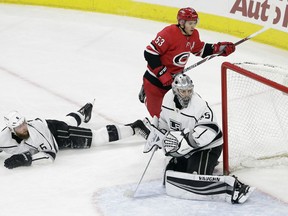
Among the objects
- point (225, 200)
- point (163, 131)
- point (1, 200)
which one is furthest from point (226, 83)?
point (1, 200)

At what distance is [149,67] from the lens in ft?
14.4

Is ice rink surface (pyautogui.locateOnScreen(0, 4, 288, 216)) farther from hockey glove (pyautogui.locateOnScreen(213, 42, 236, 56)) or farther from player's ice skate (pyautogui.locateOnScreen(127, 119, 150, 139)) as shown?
hockey glove (pyautogui.locateOnScreen(213, 42, 236, 56))

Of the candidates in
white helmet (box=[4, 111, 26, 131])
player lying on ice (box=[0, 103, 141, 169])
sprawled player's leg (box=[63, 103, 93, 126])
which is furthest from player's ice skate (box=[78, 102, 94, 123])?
white helmet (box=[4, 111, 26, 131])

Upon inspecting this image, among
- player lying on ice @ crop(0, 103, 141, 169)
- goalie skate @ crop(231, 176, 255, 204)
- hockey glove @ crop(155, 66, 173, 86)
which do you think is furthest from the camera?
hockey glove @ crop(155, 66, 173, 86)

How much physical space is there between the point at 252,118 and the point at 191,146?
66 cm

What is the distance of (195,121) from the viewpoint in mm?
3648

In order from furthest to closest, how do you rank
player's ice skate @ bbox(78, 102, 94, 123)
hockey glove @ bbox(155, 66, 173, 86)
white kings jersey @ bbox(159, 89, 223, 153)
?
1. player's ice skate @ bbox(78, 102, 94, 123)
2. hockey glove @ bbox(155, 66, 173, 86)
3. white kings jersey @ bbox(159, 89, 223, 153)

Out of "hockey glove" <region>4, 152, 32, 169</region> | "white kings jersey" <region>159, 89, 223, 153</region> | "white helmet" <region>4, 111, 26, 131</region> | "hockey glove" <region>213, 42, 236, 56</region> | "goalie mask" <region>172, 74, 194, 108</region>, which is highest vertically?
"hockey glove" <region>213, 42, 236, 56</region>

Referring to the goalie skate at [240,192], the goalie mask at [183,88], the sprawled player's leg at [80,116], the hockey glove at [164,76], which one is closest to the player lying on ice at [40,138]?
the sprawled player's leg at [80,116]

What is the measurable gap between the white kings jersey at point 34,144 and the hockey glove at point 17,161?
40 mm

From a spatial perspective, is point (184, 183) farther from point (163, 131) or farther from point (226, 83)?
point (226, 83)

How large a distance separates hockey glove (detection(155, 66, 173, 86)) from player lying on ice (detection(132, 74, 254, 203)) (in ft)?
1.46

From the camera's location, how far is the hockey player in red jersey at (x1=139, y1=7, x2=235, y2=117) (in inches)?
166

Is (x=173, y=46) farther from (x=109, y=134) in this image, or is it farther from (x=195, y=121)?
(x=195, y=121)
